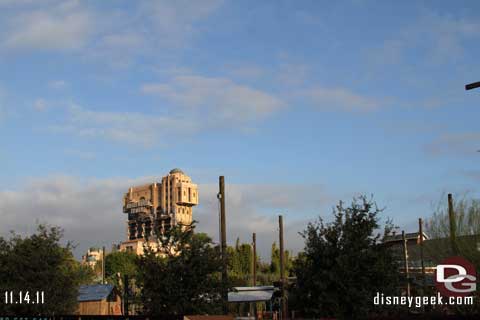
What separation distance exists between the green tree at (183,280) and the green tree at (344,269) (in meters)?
4.24

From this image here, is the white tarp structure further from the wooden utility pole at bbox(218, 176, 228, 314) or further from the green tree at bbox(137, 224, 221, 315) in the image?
the green tree at bbox(137, 224, 221, 315)

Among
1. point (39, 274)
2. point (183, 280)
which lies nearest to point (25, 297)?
point (39, 274)

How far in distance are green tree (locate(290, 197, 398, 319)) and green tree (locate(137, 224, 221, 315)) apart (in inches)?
167

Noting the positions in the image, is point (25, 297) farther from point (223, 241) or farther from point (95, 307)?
point (95, 307)

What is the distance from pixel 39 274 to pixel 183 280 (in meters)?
8.87

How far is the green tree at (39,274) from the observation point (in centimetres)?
3241

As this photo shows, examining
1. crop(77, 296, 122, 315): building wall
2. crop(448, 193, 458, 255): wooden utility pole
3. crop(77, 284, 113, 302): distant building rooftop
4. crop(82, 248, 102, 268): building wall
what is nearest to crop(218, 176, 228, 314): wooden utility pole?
crop(448, 193, 458, 255): wooden utility pole

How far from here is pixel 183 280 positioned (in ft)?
91.7

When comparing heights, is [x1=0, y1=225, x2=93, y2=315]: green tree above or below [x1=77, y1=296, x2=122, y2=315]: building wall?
above

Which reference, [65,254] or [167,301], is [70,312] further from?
[167,301]

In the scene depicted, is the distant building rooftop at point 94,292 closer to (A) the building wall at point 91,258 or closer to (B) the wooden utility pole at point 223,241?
(B) the wooden utility pole at point 223,241

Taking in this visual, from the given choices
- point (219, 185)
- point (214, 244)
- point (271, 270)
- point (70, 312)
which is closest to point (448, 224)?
point (219, 185)

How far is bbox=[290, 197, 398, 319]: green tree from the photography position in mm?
24078

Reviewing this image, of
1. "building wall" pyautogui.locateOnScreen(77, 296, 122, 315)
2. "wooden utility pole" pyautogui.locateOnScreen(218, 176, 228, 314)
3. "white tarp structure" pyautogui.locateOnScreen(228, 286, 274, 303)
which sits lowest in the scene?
"building wall" pyautogui.locateOnScreen(77, 296, 122, 315)
